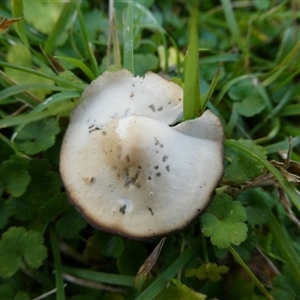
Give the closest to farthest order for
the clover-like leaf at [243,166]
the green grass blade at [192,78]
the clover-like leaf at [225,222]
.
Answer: the green grass blade at [192,78] < the clover-like leaf at [225,222] < the clover-like leaf at [243,166]

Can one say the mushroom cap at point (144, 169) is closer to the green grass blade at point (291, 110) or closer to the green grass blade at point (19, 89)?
the green grass blade at point (19, 89)

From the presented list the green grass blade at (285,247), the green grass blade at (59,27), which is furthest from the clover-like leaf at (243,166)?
the green grass blade at (59,27)

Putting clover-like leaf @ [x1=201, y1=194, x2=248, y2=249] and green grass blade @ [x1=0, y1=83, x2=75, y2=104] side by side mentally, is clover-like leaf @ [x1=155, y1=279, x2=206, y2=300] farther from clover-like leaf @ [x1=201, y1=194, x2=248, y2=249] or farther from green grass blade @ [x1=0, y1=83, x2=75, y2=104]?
green grass blade @ [x1=0, y1=83, x2=75, y2=104]

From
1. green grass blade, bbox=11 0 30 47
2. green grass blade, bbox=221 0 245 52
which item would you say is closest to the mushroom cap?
green grass blade, bbox=11 0 30 47

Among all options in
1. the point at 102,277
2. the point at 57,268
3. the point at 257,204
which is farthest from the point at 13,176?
the point at 257,204

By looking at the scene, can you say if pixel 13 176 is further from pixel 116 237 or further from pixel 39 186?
pixel 116 237

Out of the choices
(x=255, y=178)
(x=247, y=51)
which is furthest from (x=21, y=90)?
(x=247, y=51)

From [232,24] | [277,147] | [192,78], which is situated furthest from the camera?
[232,24]
